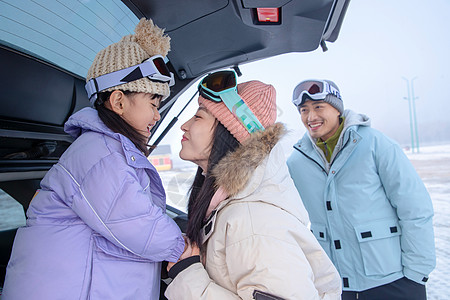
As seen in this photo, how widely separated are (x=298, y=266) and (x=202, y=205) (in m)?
0.48

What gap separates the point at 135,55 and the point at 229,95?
1.64ft

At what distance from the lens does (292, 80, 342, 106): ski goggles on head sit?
7.28ft

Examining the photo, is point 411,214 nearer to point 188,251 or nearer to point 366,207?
point 366,207

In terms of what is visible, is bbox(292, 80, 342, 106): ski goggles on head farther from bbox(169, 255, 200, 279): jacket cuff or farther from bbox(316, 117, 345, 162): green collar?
bbox(169, 255, 200, 279): jacket cuff

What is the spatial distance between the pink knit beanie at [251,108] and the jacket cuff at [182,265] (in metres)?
0.52

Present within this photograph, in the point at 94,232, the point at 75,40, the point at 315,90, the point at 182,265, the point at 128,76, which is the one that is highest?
the point at 75,40

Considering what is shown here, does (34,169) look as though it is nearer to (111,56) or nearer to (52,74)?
(52,74)

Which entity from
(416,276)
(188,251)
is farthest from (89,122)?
(416,276)

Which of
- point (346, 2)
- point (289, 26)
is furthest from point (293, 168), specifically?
point (346, 2)

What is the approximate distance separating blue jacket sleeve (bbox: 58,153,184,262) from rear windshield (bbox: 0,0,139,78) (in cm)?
74

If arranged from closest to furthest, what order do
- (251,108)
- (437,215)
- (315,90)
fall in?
(251,108) < (315,90) < (437,215)

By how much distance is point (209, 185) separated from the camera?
51.5 inches

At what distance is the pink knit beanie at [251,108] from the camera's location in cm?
131

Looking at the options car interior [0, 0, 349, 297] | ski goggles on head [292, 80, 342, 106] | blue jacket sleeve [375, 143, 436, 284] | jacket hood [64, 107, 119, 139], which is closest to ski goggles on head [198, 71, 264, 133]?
car interior [0, 0, 349, 297]
